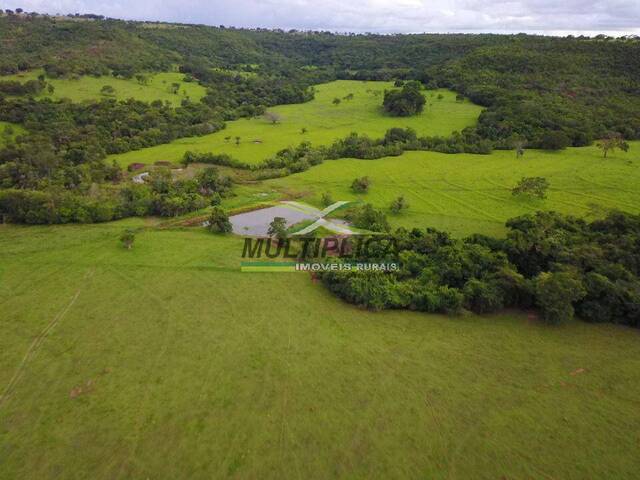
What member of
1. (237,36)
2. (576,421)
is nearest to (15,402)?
(576,421)

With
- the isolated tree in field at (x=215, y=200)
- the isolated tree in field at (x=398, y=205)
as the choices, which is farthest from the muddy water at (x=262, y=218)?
the isolated tree in field at (x=398, y=205)

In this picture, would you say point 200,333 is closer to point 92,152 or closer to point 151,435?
point 151,435

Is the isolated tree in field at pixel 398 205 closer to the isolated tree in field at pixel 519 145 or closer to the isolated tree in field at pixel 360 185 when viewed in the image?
the isolated tree in field at pixel 360 185

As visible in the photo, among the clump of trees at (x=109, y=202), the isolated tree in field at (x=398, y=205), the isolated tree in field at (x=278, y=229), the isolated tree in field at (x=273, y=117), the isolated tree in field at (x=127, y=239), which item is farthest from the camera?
the isolated tree in field at (x=273, y=117)

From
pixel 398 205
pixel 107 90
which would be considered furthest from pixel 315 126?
pixel 107 90

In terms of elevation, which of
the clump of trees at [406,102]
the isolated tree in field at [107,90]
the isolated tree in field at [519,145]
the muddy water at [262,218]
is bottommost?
the muddy water at [262,218]

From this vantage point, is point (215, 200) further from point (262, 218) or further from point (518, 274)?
point (518, 274)
